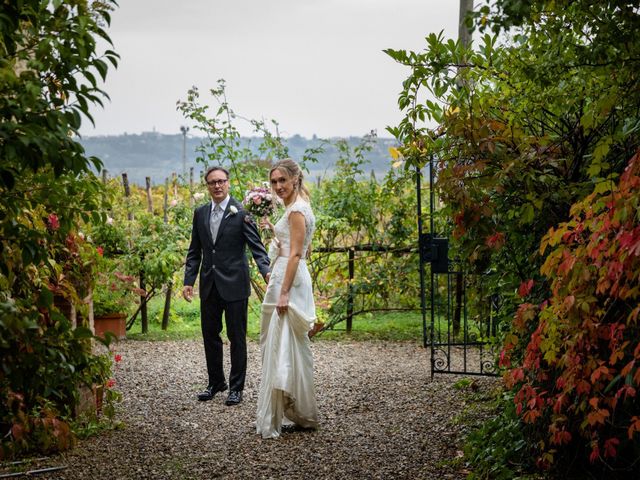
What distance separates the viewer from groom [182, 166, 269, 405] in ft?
19.8

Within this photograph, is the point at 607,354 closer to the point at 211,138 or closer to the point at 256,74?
the point at 211,138

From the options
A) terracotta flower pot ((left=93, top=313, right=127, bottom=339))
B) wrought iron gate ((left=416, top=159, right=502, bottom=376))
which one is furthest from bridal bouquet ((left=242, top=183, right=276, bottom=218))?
terracotta flower pot ((left=93, top=313, right=127, bottom=339))

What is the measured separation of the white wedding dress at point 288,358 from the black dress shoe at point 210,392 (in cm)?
104

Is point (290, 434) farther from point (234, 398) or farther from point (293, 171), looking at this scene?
point (293, 171)

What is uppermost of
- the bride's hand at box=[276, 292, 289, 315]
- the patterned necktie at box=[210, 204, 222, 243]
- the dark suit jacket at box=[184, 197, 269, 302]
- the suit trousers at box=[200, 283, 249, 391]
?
the patterned necktie at box=[210, 204, 222, 243]

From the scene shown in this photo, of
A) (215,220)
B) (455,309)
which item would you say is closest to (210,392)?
(215,220)

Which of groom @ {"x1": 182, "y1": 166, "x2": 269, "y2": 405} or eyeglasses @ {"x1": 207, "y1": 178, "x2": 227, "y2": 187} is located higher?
eyeglasses @ {"x1": 207, "y1": 178, "x2": 227, "y2": 187}

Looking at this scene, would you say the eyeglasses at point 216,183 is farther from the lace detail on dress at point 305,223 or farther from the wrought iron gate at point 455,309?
the wrought iron gate at point 455,309

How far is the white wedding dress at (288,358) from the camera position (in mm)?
5117

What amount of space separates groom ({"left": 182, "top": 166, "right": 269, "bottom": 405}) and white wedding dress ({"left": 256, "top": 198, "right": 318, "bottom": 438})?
73 centimetres

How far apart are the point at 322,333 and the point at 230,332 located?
3309mm

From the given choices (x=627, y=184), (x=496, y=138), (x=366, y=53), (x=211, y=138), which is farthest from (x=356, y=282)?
(x=627, y=184)

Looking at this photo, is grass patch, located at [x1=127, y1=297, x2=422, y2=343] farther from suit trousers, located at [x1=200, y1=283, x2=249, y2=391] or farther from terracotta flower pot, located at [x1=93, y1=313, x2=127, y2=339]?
suit trousers, located at [x1=200, y1=283, x2=249, y2=391]

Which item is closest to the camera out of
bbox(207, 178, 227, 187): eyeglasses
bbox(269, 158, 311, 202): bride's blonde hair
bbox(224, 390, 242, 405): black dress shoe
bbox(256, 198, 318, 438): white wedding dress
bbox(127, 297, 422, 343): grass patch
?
bbox(256, 198, 318, 438): white wedding dress
